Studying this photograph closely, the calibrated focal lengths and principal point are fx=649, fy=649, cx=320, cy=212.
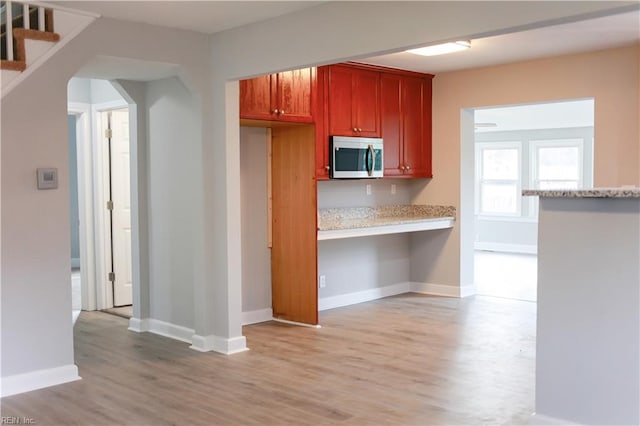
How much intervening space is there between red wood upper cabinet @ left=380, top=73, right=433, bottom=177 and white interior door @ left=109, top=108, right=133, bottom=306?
266 centimetres

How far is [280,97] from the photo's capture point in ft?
17.8

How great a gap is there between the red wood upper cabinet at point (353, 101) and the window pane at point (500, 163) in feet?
17.6

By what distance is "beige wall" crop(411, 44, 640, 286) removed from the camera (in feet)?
18.7

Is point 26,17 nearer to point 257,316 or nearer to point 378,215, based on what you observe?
point 257,316

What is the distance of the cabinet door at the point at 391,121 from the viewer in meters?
6.69

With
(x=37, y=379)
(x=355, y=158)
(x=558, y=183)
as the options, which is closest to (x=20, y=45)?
(x=37, y=379)

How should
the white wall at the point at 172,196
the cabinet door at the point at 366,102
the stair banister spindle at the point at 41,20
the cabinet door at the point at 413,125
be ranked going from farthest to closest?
1. the cabinet door at the point at 413,125
2. the cabinet door at the point at 366,102
3. the white wall at the point at 172,196
4. the stair banister spindle at the point at 41,20

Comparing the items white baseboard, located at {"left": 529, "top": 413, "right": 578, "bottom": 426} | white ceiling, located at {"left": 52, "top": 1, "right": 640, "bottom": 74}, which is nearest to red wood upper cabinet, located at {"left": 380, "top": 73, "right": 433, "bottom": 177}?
white ceiling, located at {"left": 52, "top": 1, "right": 640, "bottom": 74}

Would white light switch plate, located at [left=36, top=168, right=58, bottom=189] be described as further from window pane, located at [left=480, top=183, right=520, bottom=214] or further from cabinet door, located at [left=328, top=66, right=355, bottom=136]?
window pane, located at [left=480, top=183, right=520, bottom=214]

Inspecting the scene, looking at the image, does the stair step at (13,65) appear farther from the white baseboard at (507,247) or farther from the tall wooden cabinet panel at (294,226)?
the white baseboard at (507,247)

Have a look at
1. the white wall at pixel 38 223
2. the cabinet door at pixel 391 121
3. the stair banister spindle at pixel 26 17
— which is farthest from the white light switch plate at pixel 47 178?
the cabinet door at pixel 391 121

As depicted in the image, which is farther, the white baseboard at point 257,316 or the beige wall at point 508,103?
the white baseboard at point 257,316

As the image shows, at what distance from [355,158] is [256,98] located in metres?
1.35

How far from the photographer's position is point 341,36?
4.01 meters
